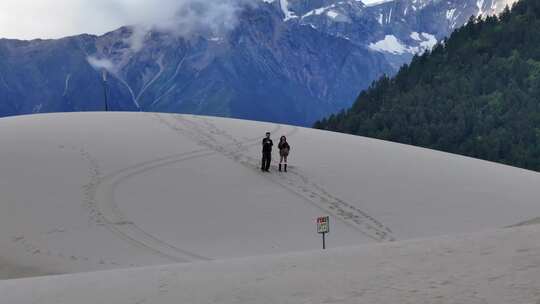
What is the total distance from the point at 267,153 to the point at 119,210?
5504 mm

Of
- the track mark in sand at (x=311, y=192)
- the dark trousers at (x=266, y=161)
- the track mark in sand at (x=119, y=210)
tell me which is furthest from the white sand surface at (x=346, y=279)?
the dark trousers at (x=266, y=161)

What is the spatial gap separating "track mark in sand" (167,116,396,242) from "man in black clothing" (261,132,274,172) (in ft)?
0.98

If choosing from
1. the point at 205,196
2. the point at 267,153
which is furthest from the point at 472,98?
the point at 205,196

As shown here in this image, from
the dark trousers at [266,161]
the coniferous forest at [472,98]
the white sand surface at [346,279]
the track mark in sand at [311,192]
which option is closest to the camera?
the white sand surface at [346,279]

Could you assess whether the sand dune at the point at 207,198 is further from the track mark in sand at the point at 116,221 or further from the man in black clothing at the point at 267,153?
the man in black clothing at the point at 267,153

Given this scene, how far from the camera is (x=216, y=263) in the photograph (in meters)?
8.69

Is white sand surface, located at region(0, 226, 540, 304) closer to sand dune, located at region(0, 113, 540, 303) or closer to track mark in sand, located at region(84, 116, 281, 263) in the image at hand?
sand dune, located at region(0, 113, 540, 303)

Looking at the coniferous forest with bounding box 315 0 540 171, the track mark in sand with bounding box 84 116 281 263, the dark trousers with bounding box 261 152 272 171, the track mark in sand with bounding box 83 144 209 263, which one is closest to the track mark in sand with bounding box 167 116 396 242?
the dark trousers with bounding box 261 152 272 171

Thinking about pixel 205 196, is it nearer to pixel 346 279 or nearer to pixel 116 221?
pixel 116 221

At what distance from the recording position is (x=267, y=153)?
18.7 metres

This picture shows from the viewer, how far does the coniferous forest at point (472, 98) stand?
371 feet

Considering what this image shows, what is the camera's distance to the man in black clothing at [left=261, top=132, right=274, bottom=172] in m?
18.2

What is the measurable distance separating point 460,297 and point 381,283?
946 mm

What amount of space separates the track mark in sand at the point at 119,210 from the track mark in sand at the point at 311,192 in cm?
159
